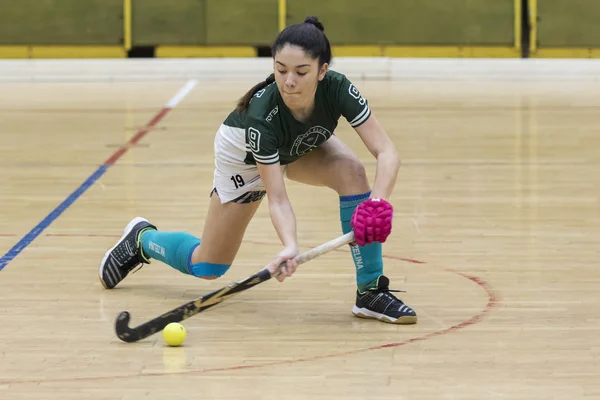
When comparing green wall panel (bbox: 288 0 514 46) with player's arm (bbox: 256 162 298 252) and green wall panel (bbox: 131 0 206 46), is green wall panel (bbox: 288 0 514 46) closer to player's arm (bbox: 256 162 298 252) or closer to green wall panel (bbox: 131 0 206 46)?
green wall panel (bbox: 131 0 206 46)

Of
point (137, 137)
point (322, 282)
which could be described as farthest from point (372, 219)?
point (137, 137)

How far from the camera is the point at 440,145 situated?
8.73m

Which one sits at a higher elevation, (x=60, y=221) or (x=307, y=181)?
(x=307, y=181)

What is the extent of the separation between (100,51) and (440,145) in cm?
708

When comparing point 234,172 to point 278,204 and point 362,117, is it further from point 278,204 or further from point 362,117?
point 362,117

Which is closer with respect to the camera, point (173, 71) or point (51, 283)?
point (51, 283)

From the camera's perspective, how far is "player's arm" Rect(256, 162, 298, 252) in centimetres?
368

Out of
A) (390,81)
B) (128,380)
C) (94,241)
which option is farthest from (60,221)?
(390,81)

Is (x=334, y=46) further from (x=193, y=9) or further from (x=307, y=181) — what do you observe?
(x=307, y=181)

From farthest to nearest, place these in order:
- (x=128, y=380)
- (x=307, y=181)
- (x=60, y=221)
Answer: (x=60, y=221), (x=307, y=181), (x=128, y=380)

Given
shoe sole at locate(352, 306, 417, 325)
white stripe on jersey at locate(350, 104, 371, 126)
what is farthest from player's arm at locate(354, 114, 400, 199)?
shoe sole at locate(352, 306, 417, 325)

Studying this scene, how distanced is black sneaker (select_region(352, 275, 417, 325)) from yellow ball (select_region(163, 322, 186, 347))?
651 millimetres

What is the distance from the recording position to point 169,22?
48.1 ft

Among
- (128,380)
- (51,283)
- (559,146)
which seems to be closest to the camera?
(128,380)
